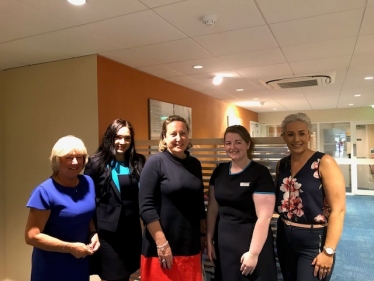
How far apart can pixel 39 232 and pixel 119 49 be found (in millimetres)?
1780

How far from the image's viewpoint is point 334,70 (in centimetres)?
380

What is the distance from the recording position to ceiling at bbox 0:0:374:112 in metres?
1.96

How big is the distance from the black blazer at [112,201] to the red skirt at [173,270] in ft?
0.93

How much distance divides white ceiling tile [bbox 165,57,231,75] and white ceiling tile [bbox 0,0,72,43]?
1.40m

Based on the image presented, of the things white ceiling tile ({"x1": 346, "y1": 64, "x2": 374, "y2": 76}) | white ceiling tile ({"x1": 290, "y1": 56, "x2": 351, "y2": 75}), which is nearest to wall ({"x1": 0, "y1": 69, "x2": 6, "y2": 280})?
white ceiling tile ({"x1": 290, "y1": 56, "x2": 351, "y2": 75})

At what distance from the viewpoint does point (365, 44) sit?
2791 mm

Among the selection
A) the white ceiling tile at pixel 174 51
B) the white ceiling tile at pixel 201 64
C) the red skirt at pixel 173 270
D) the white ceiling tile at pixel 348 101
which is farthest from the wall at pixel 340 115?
the red skirt at pixel 173 270

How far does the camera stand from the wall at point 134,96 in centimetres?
300

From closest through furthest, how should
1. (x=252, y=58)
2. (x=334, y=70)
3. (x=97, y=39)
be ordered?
(x=97, y=39) → (x=252, y=58) → (x=334, y=70)

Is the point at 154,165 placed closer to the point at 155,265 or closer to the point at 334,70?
the point at 155,265

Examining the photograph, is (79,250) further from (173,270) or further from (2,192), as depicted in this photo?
(2,192)

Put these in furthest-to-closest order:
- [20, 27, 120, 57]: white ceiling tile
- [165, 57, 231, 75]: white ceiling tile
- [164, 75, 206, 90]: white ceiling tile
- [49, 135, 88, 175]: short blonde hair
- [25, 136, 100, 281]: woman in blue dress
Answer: [164, 75, 206, 90]: white ceiling tile, [165, 57, 231, 75]: white ceiling tile, [20, 27, 120, 57]: white ceiling tile, [49, 135, 88, 175]: short blonde hair, [25, 136, 100, 281]: woman in blue dress

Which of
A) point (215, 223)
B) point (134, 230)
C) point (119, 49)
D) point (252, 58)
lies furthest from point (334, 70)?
point (134, 230)

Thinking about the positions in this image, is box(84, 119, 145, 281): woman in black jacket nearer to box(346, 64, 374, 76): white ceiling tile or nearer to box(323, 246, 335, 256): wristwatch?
box(323, 246, 335, 256): wristwatch
